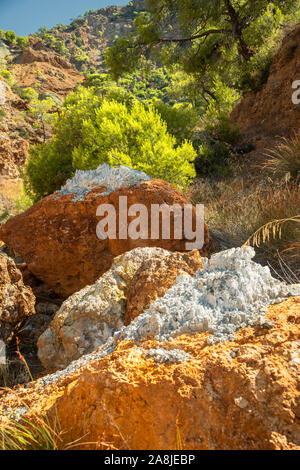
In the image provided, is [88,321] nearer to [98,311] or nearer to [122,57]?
[98,311]

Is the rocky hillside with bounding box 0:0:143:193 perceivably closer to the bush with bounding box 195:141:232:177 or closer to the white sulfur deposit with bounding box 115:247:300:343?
the bush with bounding box 195:141:232:177

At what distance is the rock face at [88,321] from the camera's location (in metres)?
2.09

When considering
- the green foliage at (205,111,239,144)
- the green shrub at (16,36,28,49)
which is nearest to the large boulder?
the green foliage at (205,111,239,144)

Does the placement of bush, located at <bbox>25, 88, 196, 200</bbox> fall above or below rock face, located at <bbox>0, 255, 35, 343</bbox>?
above

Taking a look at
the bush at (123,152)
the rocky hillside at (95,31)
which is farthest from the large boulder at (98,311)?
the rocky hillside at (95,31)

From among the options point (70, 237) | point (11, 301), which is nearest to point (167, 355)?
point (11, 301)

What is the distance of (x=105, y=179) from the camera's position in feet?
11.9

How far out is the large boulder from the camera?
1.98 meters

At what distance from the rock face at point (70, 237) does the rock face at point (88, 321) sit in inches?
39.0

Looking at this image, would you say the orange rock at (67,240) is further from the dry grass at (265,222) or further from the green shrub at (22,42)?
the green shrub at (22,42)

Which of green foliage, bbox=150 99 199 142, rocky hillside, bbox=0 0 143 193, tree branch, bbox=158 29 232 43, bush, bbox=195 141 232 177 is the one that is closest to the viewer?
bush, bbox=195 141 232 177

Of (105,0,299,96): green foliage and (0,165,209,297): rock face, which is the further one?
(105,0,299,96): green foliage

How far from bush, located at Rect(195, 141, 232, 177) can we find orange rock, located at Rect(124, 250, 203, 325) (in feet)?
18.7

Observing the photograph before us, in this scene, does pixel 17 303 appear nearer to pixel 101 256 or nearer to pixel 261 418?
pixel 101 256
